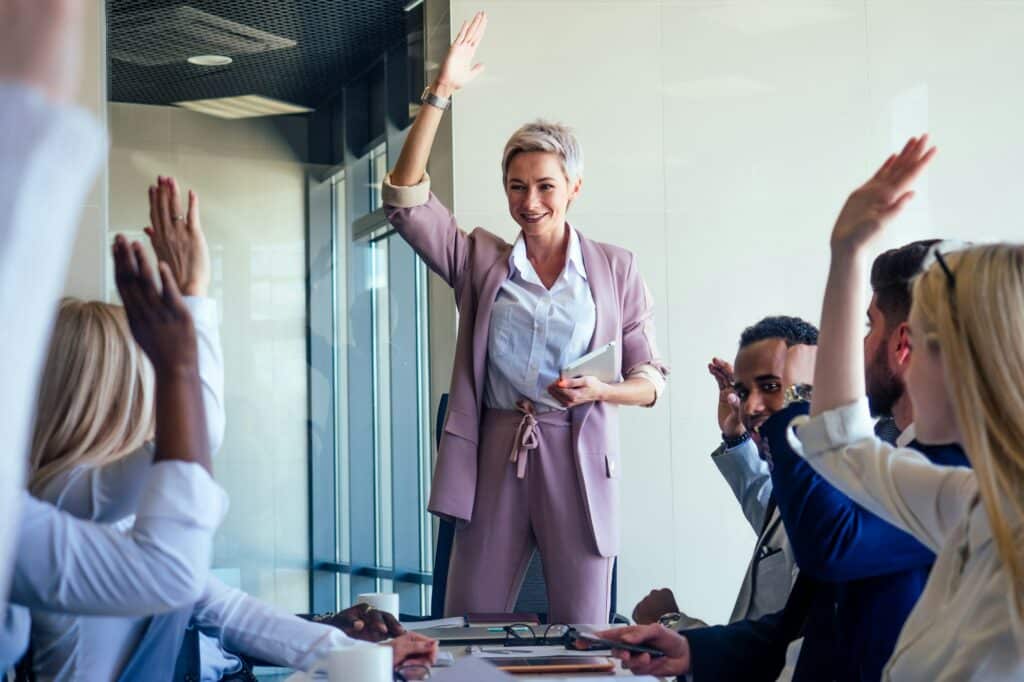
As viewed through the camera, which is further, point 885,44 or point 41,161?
point 885,44

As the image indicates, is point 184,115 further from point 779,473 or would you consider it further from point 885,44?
point 779,473

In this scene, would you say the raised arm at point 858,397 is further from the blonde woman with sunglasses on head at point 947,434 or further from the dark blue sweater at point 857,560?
the dark blue sweater at point 857,560

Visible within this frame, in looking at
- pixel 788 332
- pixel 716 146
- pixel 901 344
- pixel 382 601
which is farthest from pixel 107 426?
pixel 716 146

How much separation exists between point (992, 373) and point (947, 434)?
0.42 ft

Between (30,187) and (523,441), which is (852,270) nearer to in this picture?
(30,187)

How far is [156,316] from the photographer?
1000mm

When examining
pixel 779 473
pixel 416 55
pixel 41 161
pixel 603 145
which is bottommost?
pixel 779 473

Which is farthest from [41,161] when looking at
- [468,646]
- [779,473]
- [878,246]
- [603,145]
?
[878,246]

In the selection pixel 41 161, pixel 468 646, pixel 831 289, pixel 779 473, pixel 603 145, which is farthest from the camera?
pixel 603 145

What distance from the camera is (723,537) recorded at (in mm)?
4621

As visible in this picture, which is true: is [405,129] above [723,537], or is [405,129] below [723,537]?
above

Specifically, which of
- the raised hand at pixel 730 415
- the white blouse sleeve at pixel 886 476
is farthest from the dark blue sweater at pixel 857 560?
the raised hand at pixel 730 415

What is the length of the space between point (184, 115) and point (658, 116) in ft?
5.79

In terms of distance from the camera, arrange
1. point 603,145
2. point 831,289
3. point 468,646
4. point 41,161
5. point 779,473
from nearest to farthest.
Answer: point 41,161, point 831,289, point 779,473, point 468,646, point 603,145
